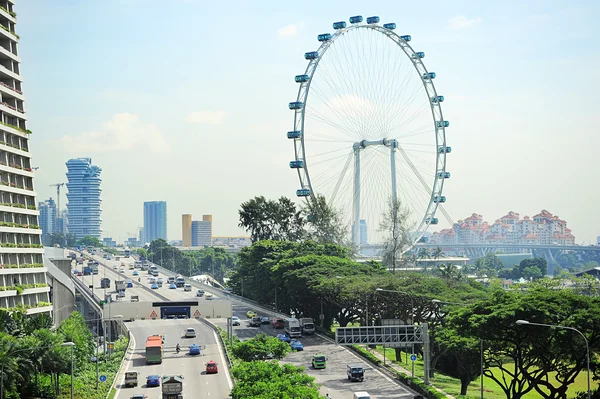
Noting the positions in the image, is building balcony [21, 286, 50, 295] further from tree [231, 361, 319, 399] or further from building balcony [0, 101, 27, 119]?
tree [231, 361, 319, 399]

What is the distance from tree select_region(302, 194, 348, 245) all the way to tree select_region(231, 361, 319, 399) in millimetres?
101848

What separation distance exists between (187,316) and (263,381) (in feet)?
168

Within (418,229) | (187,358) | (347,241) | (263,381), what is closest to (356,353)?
(187,358)

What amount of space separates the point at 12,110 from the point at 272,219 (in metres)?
91.0

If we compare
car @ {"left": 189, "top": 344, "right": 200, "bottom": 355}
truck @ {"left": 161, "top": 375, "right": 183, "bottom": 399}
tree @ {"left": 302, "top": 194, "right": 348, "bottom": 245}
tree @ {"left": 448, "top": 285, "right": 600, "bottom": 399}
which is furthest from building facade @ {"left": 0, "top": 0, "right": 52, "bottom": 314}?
tree @ {"left": 302, "top": 194, "right": 348, "bottom": 245}

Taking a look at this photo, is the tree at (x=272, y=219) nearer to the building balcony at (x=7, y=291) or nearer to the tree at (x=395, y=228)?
the tree at (x=395, y=228)

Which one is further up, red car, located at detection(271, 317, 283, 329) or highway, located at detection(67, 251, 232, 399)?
red car, located at detection(271, 317, 283, 329)

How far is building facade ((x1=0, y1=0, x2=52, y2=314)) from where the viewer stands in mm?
76625

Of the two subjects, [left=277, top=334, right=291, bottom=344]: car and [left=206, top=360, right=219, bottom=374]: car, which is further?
[left=277, top=334, right=291, bottom=344]: car

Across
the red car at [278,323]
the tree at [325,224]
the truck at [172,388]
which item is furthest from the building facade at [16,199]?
the tree at [325,224]

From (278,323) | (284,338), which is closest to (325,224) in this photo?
(278,323)

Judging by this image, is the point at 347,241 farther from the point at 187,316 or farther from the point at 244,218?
the point at 187,316

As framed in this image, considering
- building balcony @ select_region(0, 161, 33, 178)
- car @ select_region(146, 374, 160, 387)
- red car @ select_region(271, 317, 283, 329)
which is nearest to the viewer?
car @ select_region(146, 374, 160, 387)

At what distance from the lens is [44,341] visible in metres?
58.4
